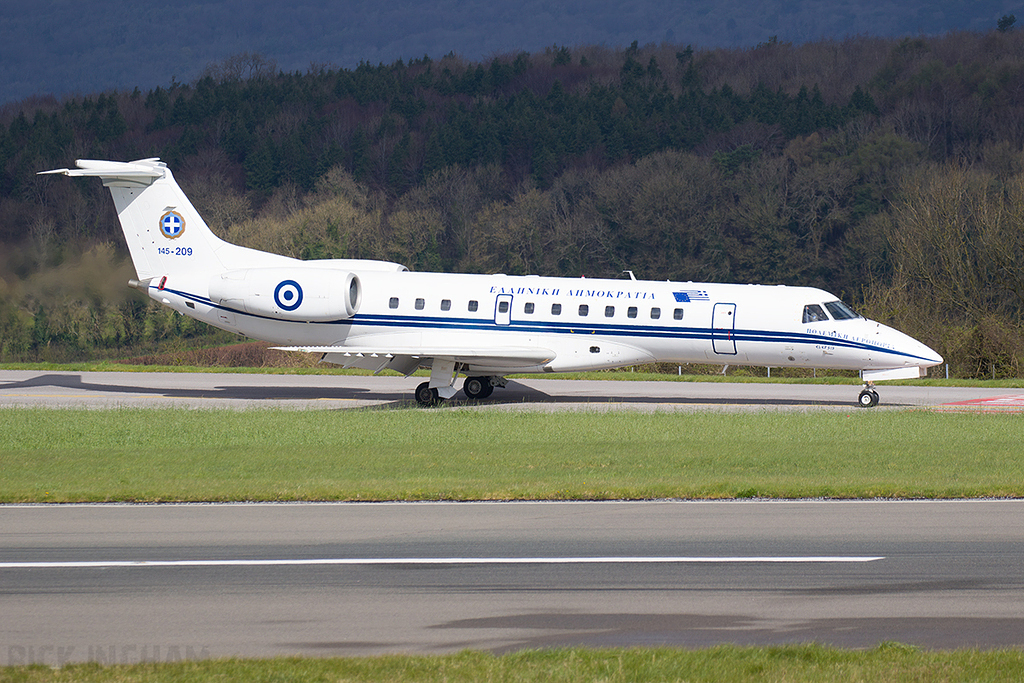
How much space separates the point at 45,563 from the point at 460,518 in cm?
457

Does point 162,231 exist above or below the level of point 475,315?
above

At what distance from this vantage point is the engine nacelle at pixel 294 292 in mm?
26797

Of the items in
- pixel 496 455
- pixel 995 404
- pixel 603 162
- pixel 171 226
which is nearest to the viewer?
pixel 496 455

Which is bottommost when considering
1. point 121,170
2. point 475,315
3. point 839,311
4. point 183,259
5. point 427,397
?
point 427,397

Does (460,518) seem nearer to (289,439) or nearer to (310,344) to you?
(289,439)

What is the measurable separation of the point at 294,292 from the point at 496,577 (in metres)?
18.5

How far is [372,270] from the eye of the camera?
2864 centimetres

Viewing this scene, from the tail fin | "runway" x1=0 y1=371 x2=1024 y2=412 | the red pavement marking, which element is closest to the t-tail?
the tail fin

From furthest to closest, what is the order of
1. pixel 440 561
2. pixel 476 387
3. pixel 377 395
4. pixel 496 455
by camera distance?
pixel 377 395, pixel 476 387, pixel 496 455, pixel 440 561

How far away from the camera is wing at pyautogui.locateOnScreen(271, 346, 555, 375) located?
2500 centimetres

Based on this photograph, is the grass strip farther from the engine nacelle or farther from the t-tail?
the t-tail

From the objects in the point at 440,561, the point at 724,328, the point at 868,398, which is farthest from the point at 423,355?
the point at 440,561

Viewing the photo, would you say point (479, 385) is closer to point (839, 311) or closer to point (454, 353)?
point (454, 353)

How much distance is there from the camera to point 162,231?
28234mm
